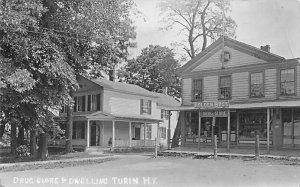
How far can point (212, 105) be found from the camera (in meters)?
17.1

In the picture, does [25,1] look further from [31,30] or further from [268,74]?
[268,74]

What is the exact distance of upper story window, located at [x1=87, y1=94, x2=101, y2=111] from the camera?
2500cm

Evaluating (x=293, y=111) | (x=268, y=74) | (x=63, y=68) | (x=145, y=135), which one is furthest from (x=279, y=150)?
(x=145, y=135)

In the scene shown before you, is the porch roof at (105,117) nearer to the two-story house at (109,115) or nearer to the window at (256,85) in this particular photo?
the two-story house at (109,115)

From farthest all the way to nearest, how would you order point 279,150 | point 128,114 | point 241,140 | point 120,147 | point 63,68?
1. point 128,114
2. point 120,147
3. point 241,140
4. point 279,150
5. point 63,68

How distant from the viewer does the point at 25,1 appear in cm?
1149

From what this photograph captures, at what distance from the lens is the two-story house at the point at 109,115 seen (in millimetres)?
24219

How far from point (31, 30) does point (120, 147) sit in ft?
42.0

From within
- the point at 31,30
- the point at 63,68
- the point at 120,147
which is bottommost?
the point at 120,147

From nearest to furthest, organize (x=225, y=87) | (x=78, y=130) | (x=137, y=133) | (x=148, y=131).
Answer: (x=225, y=87) < (x=78, y=130) < (x=137, y=133) < (x=148, y=131)

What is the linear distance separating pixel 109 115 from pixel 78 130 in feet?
→ 11.4

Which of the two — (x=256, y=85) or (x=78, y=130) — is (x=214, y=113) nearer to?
(x=256, y=85)

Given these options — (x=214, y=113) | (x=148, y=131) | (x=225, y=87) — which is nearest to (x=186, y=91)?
(x=225, y=87)

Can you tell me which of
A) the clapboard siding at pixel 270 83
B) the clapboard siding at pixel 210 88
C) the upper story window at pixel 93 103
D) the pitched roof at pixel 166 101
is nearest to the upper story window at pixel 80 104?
the upper story window at pixel 93 103
